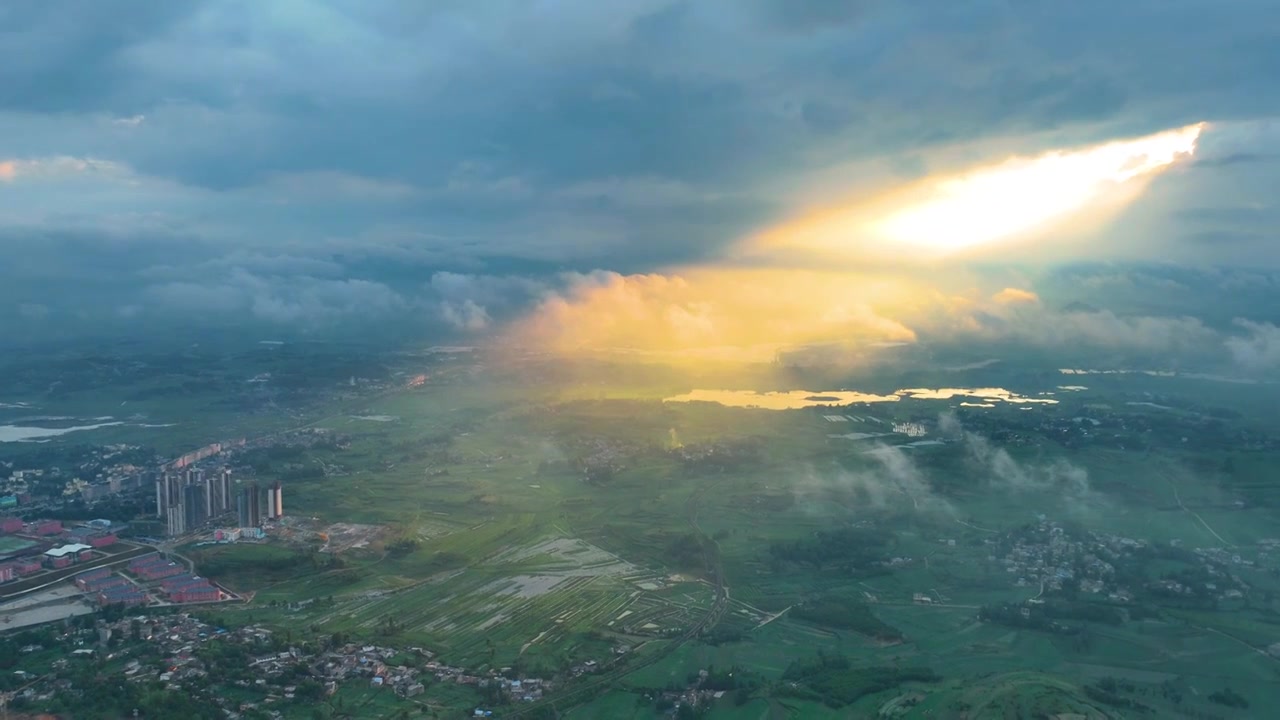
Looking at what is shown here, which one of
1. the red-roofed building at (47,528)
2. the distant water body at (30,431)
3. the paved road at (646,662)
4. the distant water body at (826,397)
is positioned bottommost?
the paved road at (646,662)

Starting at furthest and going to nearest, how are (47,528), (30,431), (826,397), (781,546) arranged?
(826,397) < (30,431) < (47,528) < (781,546)

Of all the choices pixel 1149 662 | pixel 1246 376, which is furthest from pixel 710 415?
pixel 1246 376

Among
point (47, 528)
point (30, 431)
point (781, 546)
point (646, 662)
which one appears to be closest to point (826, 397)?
point (781, 546)

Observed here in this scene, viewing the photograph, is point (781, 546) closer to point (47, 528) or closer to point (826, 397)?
point (47, 528)

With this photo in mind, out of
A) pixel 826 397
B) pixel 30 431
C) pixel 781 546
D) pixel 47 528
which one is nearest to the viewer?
pixel 781 546

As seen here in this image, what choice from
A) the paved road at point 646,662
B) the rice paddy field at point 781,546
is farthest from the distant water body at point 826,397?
the paved road at point 646,662

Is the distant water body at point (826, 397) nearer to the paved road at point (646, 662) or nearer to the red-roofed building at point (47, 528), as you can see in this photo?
the paved road at point (646, 662)

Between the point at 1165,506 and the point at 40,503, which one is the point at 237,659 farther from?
the point at 1165,506

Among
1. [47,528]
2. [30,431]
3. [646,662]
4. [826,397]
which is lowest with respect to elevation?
[646,662]

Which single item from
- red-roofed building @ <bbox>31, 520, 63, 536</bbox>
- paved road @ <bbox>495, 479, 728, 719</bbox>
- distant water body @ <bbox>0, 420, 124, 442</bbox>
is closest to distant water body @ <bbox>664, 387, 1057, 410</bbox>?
paved road @ <bbox>495, 479, 728, 719</bbox>
